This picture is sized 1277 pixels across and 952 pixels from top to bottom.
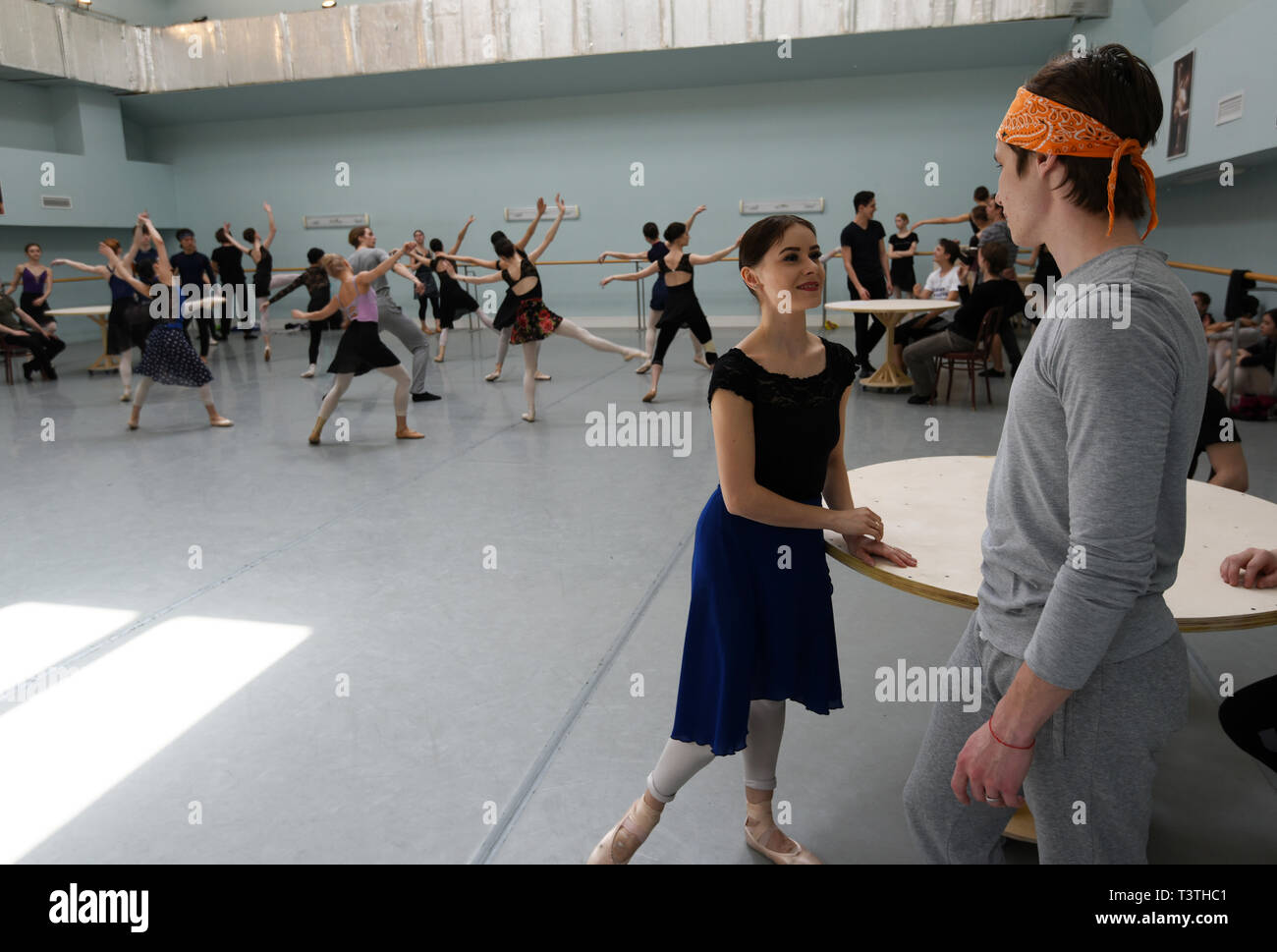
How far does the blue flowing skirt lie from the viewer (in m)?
1.81

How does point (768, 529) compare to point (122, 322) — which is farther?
point (122, 322)

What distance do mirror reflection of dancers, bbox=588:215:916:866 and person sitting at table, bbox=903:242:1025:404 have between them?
5.37 m

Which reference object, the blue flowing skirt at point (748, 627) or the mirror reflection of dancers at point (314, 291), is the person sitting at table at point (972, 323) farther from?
the blue flowing skirt at point (748, 627)

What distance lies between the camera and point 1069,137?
1.09 m

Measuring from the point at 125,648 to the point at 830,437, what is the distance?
2738 millimetres

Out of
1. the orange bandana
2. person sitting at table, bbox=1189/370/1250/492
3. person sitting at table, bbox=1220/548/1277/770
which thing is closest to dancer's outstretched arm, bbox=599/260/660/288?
person sitting at table, bbox=1189/370/1250/492

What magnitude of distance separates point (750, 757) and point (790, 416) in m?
0.80

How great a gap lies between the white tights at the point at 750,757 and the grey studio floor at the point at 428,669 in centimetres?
22

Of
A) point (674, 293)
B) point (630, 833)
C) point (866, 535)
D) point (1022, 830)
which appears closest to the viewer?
point (866, 535)

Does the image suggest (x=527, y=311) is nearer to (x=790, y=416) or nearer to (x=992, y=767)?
(x=790, y=416)

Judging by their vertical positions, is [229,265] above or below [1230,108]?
below

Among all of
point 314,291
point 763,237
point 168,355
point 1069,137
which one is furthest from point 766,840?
point 314,291

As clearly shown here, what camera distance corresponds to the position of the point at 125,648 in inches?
130
